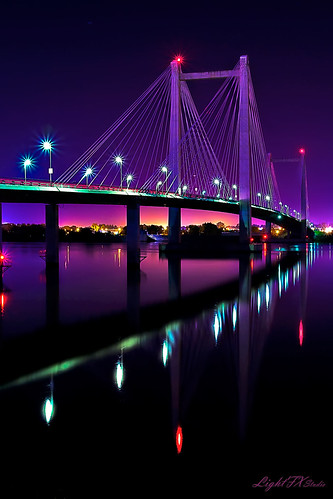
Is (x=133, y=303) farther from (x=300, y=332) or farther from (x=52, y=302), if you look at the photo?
(x=300, y=332)

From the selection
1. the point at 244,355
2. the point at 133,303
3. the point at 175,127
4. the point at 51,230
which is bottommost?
the point at 133,303

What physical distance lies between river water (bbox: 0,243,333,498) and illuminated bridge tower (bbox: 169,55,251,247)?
41.6 m

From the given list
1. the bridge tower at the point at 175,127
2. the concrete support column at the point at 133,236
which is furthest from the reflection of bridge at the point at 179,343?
the bridge tower at the point at 175,127

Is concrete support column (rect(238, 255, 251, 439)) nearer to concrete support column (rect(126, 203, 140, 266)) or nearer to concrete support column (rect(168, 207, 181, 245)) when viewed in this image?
concrete support column (rect(126, 203, 140, 266))

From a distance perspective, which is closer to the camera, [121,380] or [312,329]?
[121,380]

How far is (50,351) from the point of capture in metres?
9.79

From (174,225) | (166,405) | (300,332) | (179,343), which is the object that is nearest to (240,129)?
(174,225)

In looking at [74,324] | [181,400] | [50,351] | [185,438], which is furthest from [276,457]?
[74,324]

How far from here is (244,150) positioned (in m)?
54.8

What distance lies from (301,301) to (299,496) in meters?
13.9

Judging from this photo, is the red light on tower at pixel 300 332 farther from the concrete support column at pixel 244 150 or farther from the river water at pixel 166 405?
the concrete support column at pixel 244 150

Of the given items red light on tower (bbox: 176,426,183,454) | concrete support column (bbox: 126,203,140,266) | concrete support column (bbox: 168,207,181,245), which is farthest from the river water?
concrete support column (bbox: 168,207,181,245)

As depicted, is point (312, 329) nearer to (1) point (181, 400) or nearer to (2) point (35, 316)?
(1) point (181, 400)

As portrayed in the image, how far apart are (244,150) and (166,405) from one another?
51478 mm
